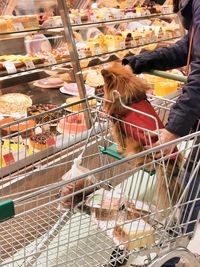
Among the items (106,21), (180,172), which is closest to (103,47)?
(106,21)

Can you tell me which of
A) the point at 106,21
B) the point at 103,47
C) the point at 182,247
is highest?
the point at 106,21

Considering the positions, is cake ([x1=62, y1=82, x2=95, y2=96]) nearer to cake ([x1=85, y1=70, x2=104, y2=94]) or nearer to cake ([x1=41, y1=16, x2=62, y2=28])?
cake ([x1=85, y1=70, x2=104, y2=94])

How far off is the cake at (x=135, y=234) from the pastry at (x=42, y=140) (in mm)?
955

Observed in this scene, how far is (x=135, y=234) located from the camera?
1.55 metres

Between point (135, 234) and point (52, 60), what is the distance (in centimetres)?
171

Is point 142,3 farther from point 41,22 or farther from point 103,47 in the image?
point 41,22

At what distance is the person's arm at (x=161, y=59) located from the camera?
190cm

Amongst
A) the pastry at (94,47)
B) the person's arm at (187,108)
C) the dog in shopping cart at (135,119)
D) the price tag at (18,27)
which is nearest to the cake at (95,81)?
the pastry at (94,47)

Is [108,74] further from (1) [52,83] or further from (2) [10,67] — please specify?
(1) [52,83]

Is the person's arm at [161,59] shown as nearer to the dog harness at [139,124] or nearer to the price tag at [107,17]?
the dog harness at [139,124]

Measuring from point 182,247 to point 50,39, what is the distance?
222 centimetres

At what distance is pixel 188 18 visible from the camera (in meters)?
1.76

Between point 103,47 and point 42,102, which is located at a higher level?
point 103,47

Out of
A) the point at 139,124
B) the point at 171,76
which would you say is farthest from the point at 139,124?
the point at 171,76
